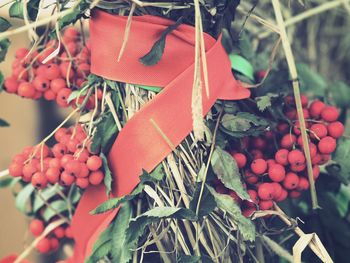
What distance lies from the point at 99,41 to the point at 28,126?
16.3 inches

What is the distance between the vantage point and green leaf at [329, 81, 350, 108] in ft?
2.68

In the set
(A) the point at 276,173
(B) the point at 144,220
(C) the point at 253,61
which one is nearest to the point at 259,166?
(A) the point at 276,173

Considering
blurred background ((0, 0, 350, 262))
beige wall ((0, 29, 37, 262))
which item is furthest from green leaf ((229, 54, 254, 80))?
beige wall ((0, 29, 37, 262))

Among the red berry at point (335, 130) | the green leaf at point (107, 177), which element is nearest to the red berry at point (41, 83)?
the green leaf at point (107, 177)

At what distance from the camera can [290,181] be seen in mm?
555

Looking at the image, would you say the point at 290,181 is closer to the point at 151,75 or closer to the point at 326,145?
the point at 326,145

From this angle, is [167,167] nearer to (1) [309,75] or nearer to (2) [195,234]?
(2) [195,234]

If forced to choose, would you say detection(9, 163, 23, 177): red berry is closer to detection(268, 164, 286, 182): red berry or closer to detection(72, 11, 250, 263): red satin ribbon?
detection(72, 11, 250, 263): red satin ribbon

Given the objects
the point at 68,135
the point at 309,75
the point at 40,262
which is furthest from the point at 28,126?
the point at 309,75

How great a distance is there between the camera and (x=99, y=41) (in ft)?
1.75

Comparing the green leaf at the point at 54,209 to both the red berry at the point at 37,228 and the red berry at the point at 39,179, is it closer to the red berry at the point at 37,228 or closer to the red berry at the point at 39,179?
the red berry at the point at 37,228

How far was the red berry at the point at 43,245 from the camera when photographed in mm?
669

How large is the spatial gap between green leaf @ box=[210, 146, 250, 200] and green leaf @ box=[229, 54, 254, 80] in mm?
156

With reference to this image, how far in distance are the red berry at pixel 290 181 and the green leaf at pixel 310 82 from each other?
0.31 metres
